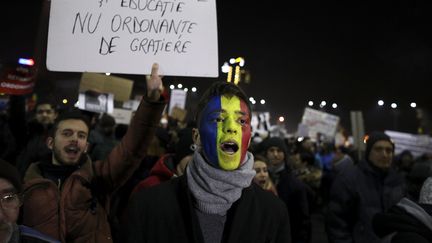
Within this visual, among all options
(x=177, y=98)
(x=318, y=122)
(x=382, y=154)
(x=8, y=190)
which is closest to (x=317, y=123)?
(x=318, y=122)

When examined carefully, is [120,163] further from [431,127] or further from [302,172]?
[431,127]

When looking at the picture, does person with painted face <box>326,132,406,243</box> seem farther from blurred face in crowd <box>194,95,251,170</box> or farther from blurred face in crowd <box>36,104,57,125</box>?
blurred face in crowd <box>36,104,57,125</box>

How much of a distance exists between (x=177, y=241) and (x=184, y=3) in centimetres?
161

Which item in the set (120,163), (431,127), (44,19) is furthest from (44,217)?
(431,127)

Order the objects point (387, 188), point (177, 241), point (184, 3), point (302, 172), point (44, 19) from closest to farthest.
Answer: point (177, 241), point (184, 3), point (44, 19), point (387, 188), point (302, 172)

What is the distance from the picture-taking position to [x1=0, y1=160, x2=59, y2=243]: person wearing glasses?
7.06 feet

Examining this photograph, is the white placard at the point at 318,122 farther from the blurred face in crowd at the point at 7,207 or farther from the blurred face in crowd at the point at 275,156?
the blurred face in crowd at the point at 7,207

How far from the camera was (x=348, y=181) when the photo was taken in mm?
4887

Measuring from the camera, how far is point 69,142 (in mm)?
3336

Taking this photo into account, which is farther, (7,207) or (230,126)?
(230,126)

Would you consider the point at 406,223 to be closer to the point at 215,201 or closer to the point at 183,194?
the point at 215,201

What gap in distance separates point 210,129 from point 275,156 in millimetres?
3480

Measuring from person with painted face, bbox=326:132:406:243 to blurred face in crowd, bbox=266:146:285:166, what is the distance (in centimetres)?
91

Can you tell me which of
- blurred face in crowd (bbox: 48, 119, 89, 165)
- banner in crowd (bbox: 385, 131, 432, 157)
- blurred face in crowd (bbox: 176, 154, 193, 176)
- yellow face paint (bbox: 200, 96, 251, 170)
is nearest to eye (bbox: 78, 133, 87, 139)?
blurred face in crowd (bbox: 48, 119, 89, 165)
